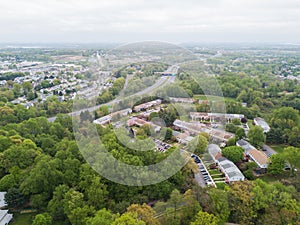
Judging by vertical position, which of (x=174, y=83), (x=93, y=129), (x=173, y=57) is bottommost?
(x=93, y=129)

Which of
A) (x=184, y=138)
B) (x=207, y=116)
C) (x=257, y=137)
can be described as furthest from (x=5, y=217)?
(x=257, y=137)

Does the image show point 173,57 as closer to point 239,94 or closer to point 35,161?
point 35,161

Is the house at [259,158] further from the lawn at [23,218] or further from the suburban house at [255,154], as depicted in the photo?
the lawn at [23,218]

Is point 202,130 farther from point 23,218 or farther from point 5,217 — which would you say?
point 5,217

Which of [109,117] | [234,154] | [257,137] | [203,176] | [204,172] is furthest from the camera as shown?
[257,137]

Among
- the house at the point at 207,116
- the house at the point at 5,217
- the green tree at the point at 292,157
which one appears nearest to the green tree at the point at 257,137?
the house at the point at 207,116

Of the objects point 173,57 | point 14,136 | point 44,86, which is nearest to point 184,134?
point 173,57
